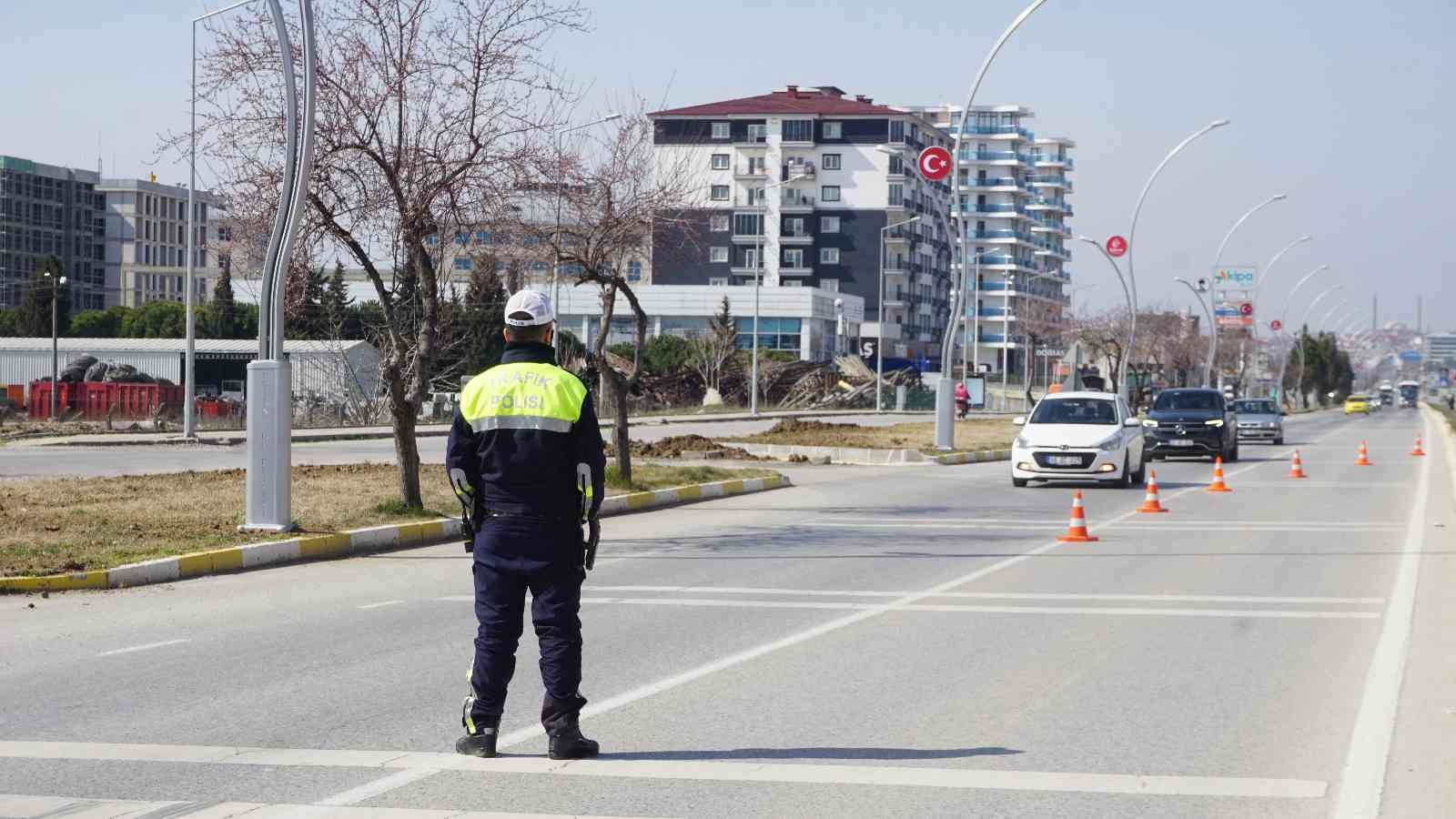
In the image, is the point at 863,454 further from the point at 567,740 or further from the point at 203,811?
the point at 203,811

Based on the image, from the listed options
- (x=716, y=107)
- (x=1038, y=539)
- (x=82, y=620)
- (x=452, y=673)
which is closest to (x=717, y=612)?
(x=452, y=673)

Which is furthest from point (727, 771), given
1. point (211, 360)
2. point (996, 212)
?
point (996, 212)

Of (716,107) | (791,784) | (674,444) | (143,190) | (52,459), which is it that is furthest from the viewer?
(143,190)

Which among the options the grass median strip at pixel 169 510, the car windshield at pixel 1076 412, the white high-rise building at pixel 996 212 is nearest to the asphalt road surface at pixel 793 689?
the grass median strip at pixel 169 510

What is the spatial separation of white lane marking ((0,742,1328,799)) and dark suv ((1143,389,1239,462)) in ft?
101

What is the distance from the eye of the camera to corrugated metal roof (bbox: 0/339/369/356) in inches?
2292

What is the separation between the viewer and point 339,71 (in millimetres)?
18047

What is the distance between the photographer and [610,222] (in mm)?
23672

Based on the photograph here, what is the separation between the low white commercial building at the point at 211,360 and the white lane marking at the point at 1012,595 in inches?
1512

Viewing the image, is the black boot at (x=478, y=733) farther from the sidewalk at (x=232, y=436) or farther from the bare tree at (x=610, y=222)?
the sidewalk at (x=232, y=436)

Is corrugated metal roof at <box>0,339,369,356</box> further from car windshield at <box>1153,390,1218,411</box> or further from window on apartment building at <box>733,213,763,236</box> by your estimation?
window on apartment building at <box>733,213,763,236</box>

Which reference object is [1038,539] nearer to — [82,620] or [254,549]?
[254,549]

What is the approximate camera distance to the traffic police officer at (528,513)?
658cm

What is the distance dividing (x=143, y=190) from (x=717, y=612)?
5490 inches
